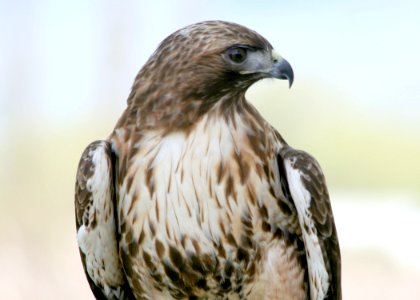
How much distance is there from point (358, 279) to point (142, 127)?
3855mm

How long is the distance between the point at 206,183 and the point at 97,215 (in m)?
0.56

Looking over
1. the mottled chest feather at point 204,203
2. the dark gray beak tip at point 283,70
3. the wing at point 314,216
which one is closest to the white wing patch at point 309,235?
the wing at point 314,216

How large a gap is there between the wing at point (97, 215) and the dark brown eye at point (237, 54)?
75 centimetres

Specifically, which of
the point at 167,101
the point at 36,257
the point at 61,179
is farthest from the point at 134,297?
the point at 61,179

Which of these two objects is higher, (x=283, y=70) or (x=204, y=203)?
(x=283, y=70)

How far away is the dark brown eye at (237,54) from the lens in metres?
5.45

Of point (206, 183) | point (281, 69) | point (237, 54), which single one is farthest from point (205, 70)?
point (206, 183)

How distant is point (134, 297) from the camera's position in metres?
5.94

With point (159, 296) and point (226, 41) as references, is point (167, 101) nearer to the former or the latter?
point (226, 41)

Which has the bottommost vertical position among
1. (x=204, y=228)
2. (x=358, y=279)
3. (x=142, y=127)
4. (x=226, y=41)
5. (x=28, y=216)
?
(x=358, y=279)

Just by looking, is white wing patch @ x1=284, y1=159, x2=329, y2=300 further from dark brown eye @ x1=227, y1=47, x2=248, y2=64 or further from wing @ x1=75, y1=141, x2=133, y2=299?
wing @ x1=75, y1=141, x2=133, y2=299

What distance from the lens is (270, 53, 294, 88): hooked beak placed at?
5.46m

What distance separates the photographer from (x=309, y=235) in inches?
218

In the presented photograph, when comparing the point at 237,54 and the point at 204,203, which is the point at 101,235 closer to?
the point at 204,203
